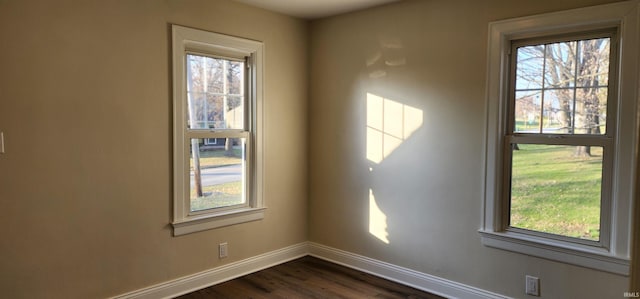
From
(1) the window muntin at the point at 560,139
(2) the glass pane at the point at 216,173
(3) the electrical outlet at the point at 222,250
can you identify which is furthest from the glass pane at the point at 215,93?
(1) the window muntin at the point at 560,139

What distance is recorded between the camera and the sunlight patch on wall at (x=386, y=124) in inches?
137

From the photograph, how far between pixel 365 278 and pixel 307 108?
1722 millimetres

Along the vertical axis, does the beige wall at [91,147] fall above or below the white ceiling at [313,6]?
below

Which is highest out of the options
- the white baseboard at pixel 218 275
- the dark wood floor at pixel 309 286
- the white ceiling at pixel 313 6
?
the white ceiling at pixel 313 6

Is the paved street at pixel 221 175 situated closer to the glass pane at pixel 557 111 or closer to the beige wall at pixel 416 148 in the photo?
the beige wall at pixel 416 148

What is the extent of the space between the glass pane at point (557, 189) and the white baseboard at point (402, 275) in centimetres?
62

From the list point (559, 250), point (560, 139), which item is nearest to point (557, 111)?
point (560, 139)

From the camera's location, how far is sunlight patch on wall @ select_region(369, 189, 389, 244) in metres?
3.72

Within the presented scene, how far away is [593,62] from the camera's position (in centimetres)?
263

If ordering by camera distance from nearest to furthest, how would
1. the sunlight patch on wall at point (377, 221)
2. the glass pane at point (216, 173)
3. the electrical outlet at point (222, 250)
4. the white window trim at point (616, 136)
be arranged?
the white window trim at point (616, 136) < the glass pane at point (216, 173) < the electrical outlet at point (222, 250) < the sunlight patch on wall at point (377, 221)

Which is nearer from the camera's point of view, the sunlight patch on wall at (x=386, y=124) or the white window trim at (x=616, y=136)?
the white window trim at (x=616, y=136)

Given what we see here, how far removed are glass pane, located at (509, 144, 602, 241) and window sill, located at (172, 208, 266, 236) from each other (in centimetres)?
213

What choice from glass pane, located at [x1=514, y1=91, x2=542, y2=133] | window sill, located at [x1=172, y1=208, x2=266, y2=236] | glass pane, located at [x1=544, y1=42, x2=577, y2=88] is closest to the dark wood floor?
window sill, located at [x1=172, y1=208, x2=266, y2=236]

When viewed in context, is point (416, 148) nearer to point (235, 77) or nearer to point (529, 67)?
point (529, 67)
